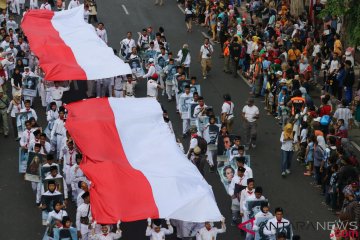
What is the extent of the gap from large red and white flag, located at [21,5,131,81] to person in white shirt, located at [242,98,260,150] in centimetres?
361

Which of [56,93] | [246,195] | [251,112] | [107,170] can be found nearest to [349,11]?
[251,112]

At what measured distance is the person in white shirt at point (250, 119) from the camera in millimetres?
21969

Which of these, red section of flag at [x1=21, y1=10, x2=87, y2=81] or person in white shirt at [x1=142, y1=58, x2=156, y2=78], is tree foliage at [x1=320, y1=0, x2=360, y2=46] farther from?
red section of flag at [x1=21, y1=10, x2=87, y2=81]

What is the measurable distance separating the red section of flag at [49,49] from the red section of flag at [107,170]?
2.35 m

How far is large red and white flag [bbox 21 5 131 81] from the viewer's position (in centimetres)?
2297

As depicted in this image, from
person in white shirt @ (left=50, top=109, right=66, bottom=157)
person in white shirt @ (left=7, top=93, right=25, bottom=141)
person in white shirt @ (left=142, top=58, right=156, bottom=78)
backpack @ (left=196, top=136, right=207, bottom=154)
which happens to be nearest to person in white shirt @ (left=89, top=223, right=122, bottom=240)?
backpack @ (left=196, top=136, right=207, bottom=154)

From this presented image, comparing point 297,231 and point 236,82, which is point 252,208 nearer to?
point 297,231

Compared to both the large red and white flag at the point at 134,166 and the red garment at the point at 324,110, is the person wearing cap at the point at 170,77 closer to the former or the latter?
the large red and white flag at the point at 134,166

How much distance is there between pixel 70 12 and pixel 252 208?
41.8 ft

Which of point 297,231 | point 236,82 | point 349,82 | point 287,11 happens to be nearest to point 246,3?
point 287,11

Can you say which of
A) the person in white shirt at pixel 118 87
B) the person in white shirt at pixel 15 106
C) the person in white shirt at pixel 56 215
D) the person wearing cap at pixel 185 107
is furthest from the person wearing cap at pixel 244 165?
the person in white shirt at pixel 15 106

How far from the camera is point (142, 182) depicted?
16.8 metres

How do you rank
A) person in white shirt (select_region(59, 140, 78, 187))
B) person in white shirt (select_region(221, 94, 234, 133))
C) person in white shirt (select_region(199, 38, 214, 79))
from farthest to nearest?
person in white shirt (select_region(199, 38, 214, 79)), person in white shirt (select_region(221, 94, 234, 133)), person in white shirt (select_region(59, 140, 78, 187))

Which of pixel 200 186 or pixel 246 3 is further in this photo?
pixel 246 3
